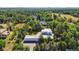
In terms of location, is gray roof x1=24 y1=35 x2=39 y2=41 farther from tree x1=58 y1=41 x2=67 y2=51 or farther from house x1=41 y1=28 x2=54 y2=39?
tree x1=58 y1=41 x2=67 y2=51

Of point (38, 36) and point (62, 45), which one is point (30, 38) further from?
point (62, 45)

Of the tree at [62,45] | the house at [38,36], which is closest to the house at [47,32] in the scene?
the house at [38,36]

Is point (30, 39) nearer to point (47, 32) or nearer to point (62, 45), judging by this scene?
point (47, 32)

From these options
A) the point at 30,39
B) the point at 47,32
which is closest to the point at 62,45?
the point at 47,32

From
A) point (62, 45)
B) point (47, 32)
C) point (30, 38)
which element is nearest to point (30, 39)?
point (30, 38)

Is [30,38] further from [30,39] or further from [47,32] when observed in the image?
[47,32]

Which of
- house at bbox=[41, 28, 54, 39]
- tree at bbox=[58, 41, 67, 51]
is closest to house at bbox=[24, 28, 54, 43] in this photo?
Result: house at bbox=[41, 28, 54, 39]

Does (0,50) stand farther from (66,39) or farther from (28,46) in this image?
(66,39)

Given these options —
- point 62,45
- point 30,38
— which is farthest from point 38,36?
point 62,45

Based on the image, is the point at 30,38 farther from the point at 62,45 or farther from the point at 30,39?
the point at 62,45

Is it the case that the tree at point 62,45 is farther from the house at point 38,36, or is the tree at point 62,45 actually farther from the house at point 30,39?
the house at point 30,39

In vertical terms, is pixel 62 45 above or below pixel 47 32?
below
